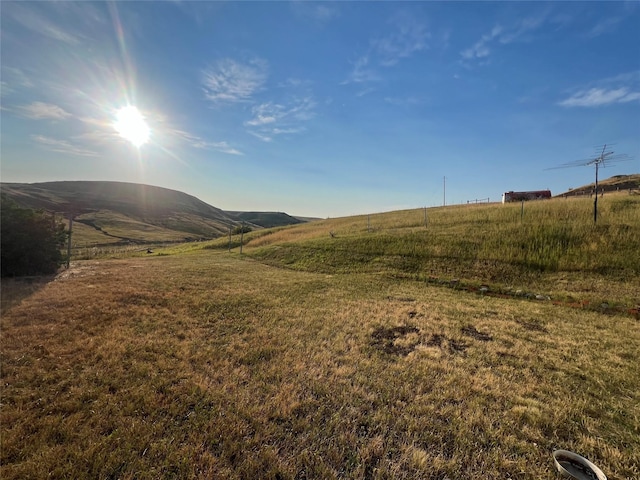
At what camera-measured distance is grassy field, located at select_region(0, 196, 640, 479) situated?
366 cm

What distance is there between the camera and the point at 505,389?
17.8 feet

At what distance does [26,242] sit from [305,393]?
17.2m

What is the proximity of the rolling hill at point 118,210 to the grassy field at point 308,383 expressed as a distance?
13416 millimetres

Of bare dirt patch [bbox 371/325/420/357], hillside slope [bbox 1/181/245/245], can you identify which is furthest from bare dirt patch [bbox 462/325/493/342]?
hillside slope [bbox 1/181/245/245]

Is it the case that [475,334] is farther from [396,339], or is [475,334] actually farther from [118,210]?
[118,210]

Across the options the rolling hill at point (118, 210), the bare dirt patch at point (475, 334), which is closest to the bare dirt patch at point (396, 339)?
the bare dirt patch at point (475, 334)

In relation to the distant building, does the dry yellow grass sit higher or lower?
lower

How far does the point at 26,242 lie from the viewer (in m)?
13.5

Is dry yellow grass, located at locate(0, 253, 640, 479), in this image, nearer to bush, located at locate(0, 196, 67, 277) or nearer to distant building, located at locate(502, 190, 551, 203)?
bush, located at locate(0, 196, 67, 277)

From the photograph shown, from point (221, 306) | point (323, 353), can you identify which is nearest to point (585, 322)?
point (323, 353)

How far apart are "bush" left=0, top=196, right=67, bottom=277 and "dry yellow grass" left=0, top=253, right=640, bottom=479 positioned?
5917 mm

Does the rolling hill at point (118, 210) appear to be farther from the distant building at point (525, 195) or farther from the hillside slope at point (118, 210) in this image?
the distant building at point (525, 195)

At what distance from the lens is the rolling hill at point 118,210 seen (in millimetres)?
74500

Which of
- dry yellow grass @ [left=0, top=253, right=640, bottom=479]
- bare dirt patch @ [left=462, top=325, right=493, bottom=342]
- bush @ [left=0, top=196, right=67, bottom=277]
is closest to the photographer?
dry yellow grass @ [left=0, top=253, right=640, bottom=479]
